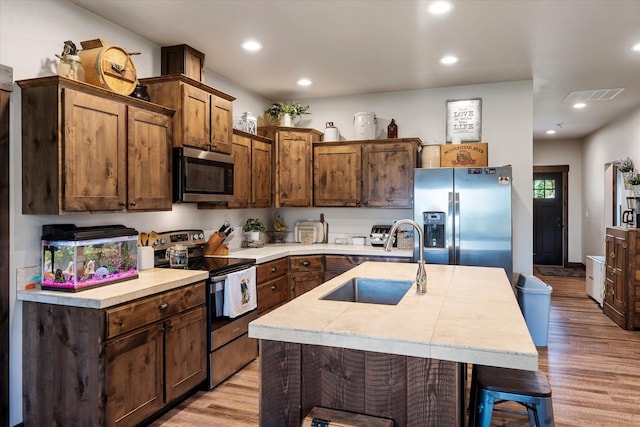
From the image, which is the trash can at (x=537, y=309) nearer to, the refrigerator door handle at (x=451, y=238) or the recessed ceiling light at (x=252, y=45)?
the refrigerator door handle at (x=451, y=238)

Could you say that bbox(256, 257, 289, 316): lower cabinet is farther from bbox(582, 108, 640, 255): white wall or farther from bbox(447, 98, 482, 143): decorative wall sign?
bbox(582, 108, 640, 255): white wall

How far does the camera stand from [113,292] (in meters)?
2.44

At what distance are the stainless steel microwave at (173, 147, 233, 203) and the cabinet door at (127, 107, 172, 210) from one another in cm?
9

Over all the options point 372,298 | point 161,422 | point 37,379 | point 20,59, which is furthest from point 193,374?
point 20,59

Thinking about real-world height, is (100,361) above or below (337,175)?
below

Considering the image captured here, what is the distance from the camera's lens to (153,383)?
2.64 meters

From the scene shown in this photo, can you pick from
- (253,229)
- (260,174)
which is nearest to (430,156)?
(260,174)

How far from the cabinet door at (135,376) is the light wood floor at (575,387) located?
247 millimetres

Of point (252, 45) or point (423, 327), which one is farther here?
point (252, 45)

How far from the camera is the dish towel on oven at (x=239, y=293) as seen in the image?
3.32 m

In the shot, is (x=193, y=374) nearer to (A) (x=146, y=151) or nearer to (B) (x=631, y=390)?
(A) (x=146, y=151)

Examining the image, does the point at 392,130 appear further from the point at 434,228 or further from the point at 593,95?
the point at 593,95

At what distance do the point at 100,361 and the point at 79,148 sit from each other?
3.94 ft

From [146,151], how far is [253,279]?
4.42 feet
